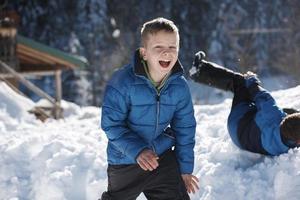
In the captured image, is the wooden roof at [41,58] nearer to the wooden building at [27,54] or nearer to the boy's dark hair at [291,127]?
the wooden building at [27,54]

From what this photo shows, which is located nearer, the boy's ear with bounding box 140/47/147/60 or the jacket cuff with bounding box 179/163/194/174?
the boy's ear with bounding box 140/47/147/60

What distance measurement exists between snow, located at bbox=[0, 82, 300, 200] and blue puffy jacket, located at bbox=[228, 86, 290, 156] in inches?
3.8

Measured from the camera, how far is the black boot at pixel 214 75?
5.43m

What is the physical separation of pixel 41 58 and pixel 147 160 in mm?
17635

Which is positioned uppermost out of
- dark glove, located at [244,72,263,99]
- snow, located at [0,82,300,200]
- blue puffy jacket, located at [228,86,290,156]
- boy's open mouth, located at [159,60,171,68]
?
boy's open mouth, located at [159,60,171,68]

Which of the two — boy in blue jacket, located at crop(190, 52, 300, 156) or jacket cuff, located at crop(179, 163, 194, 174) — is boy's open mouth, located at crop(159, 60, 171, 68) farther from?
boy in blue jacket, located at crop(190, 52, 300, 156)

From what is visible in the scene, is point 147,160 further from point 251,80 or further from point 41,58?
point 41,58

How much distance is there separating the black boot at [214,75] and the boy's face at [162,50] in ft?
6.91

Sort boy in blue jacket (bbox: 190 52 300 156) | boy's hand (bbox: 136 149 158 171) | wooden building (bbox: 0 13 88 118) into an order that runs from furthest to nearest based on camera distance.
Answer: wooden building (bbox: 0 13 88 118) → boy in blue jacket (bbox: 190 52 300 156) → boy's hand (bbox: 136 149 158 171)

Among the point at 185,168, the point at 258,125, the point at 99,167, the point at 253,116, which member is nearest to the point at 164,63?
the point at 185,168

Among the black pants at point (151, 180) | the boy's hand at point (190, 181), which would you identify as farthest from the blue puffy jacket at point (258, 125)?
the black pants at point (151, 180)

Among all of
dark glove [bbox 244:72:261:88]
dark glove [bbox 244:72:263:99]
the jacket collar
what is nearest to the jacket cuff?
the jacket collar

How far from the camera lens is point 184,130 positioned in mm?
3734

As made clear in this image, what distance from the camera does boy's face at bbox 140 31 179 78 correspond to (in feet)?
11.0
